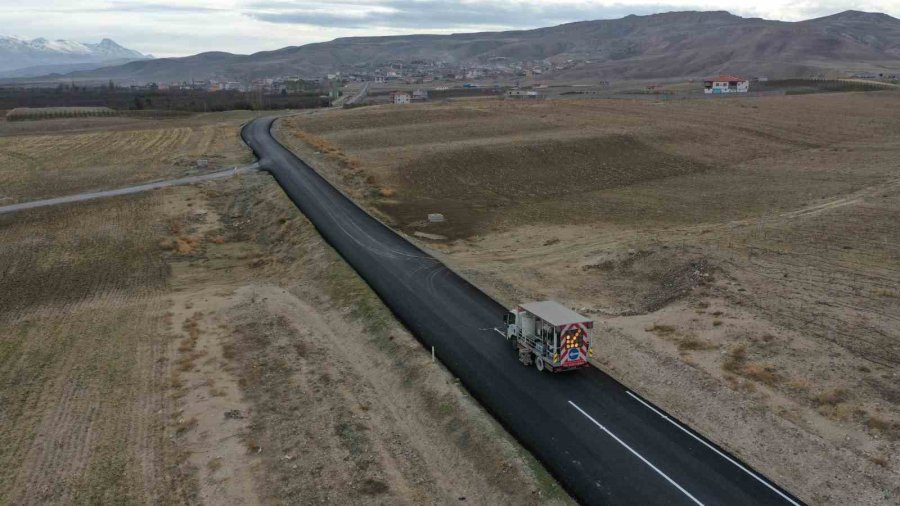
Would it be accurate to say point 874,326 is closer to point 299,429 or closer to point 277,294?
point 299,429

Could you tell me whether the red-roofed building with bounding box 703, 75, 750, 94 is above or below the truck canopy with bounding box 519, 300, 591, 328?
above

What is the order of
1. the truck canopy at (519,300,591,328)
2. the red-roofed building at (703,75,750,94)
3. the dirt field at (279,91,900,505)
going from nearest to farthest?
1. the dirt field at (279,91,900,505)
2. the truck canopy at (519,300,591,328)
3. the red-roofed building at (703,75,750,94)

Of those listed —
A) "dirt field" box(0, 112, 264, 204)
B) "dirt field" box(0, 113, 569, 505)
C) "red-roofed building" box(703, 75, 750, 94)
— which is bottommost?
"dirt field" box(0, 113, 569, 505)

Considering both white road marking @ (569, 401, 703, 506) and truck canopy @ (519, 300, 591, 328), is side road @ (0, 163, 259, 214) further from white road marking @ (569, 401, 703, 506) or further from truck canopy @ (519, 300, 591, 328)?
white road marking @ (569, 401, 703, 506)

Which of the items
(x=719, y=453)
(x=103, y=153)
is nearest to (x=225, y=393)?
(x=719, y=453)

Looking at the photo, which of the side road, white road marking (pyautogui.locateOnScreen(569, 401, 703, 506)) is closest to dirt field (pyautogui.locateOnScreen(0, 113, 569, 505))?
white road marking (pyautogui.locateOnScreen(569, 401, 703, 506))

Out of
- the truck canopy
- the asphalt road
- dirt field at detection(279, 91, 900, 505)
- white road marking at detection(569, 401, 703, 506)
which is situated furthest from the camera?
the truck canopy

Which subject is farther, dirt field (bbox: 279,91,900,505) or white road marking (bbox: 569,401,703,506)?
dirt field (bbox: 279,91,900,505)

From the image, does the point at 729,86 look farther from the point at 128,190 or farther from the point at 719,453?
the point at 719,453
